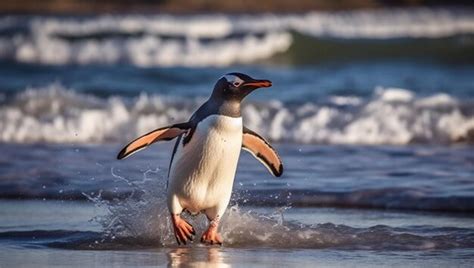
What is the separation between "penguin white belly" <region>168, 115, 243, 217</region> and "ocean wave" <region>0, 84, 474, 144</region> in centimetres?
497

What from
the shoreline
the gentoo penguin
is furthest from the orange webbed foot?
the shoreline

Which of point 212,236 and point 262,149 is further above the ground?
point 262,149

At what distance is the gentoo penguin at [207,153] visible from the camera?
735 cm

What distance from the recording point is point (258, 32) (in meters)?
24.8

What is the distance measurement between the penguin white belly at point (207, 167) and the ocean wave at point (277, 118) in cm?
497

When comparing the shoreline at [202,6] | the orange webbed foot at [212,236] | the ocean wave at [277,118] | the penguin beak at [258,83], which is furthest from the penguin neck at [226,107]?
the shoreline at [202,6]

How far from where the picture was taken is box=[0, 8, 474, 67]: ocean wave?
2278 centimetres

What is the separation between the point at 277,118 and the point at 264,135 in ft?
1.62

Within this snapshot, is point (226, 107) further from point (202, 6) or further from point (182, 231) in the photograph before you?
point (202, 6)

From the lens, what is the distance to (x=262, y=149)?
25.8ft

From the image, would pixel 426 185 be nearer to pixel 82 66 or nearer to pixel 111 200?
pixel 111 200

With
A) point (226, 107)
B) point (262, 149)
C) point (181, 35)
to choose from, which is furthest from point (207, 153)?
point (181, 35)

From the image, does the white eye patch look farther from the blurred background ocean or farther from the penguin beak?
the blurred background ocean

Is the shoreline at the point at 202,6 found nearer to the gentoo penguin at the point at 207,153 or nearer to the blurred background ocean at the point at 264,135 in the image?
the blurred background ocean at the point at 264,135
